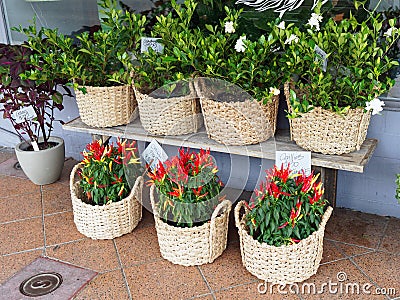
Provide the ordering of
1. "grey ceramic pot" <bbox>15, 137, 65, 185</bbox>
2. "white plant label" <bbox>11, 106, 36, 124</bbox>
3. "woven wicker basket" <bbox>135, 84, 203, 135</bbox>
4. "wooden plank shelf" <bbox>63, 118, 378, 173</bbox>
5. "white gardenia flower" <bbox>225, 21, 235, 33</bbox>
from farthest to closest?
"grey ceramic pot" <bbox>15, 137, 65, 185</bbox> → "white plant label" <bbox>11, 106, 36, 124</bbox> → "woven wicker basket" <bbox>135, 84, 203, 135</bbox> → "white gardenia flower" <bbox>225, 21, 235, 33</bbox> → "wooden plank shelf" <bbox>63, 118, 378, 173</bbox>

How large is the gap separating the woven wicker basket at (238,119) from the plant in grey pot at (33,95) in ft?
2.95

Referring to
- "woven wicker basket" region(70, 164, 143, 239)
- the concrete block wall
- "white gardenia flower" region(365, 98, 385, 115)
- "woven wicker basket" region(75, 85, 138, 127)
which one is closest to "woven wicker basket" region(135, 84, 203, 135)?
"woven wicker basket" region(75, 85, 138, 127)

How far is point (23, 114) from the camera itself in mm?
2869

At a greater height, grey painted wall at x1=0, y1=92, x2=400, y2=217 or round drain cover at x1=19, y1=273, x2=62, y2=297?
grey painted wall at x1=0, y1=92, x2=400, y2=217

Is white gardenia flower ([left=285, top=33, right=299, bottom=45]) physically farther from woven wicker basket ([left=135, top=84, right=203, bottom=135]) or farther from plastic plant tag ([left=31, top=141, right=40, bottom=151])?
plastic plant tag ([left=31, top=141, right=40, bottom=151])

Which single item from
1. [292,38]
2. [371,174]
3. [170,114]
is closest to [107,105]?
[170,114]

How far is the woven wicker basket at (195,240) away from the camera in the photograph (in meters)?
2.16

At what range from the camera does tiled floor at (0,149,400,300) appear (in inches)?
82.8

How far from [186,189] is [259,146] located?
416mm

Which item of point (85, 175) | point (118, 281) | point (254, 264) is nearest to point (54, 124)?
point (85, 175)

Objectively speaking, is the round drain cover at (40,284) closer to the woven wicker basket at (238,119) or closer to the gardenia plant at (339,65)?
the woven wicker basket at (238,119)

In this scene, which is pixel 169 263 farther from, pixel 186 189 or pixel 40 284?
pixel 40 284

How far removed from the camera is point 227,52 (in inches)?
90.7

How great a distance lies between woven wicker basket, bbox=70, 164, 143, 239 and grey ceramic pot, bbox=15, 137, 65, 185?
1.93ft
